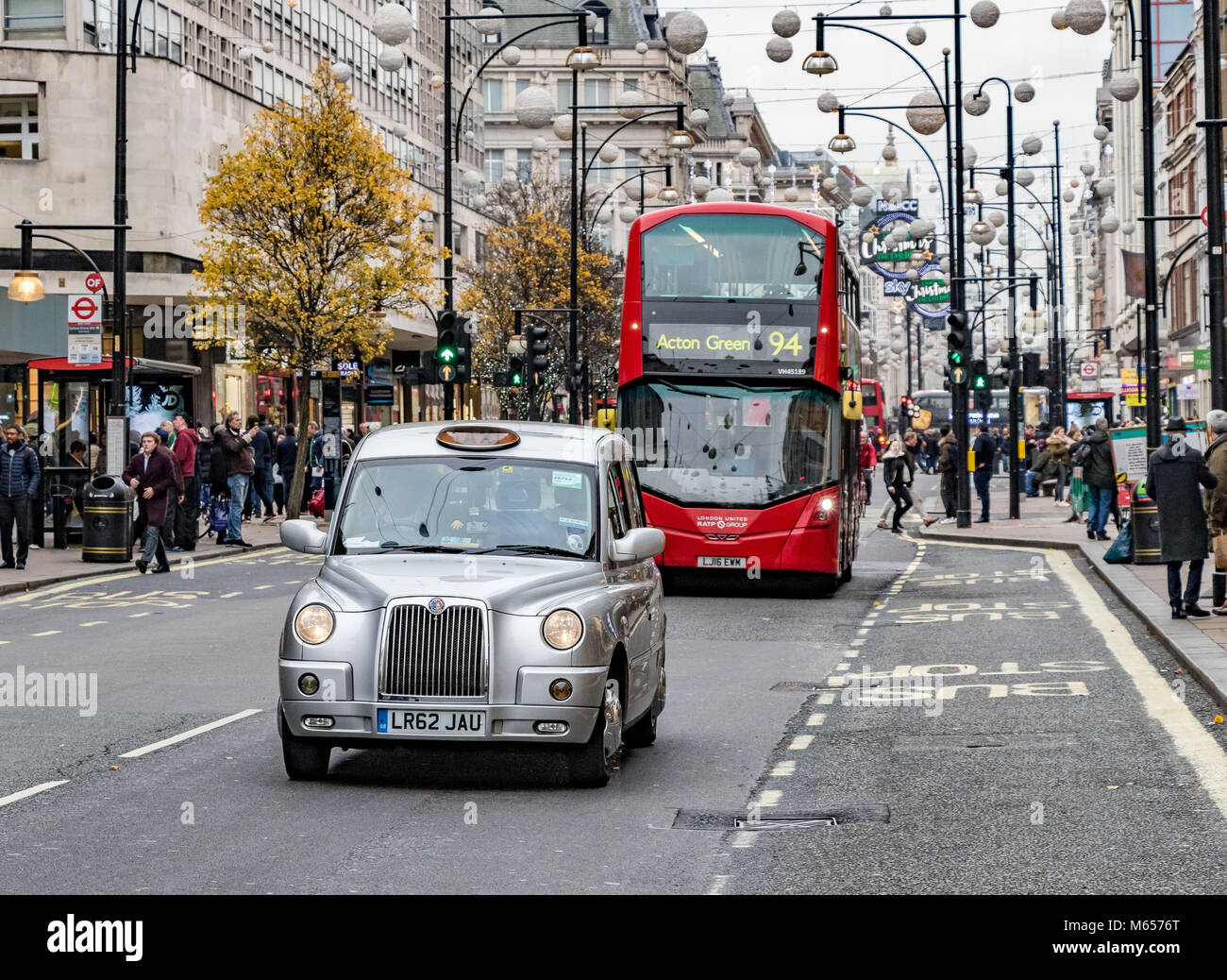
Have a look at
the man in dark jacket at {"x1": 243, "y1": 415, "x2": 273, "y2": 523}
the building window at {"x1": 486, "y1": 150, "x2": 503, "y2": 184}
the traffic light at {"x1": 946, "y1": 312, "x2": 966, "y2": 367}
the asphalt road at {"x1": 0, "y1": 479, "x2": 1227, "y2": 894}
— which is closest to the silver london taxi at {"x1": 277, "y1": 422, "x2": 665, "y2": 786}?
the asphalt road at {"x1": 0, "y1": 479, "x2": 1227, "y2": 894}

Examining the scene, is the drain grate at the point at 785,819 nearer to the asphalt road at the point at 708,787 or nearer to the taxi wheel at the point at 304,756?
the asphalt road at the point at 708,787

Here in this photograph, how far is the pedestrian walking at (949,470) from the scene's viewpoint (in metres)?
39.2

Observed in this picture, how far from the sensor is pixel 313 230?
3866 cm

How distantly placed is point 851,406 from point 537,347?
15.8m

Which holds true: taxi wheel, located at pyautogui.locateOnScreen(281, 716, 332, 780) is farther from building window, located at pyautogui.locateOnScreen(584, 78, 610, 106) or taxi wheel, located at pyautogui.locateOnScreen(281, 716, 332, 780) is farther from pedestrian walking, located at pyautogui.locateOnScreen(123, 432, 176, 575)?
building window, located at pyautogui.locateOnScreen(584, 78, 610, 106)

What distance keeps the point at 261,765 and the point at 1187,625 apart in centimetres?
949

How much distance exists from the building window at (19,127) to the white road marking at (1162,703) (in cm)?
3284

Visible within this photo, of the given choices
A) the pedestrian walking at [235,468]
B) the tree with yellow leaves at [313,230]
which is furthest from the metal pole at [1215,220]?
the tree with yellow leaves at [313,230]

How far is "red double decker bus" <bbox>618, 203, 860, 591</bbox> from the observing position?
72.7 ft

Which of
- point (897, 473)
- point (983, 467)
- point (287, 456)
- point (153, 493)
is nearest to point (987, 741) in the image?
point (153, 493)

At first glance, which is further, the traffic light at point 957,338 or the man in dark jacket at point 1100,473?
the traffic light at point 957,338
